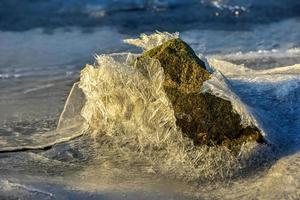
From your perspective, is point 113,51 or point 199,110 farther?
point 113,51

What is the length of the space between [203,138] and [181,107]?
0.23 meters

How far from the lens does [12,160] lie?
4602 mm

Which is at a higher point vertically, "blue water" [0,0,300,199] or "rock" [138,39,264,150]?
"rock" [138,39,264,150]

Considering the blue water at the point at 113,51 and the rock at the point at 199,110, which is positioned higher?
the rock at the point at 199,110

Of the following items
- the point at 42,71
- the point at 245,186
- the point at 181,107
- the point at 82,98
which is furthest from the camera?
the point at 42,71

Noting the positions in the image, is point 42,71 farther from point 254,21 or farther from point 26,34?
point 254,21

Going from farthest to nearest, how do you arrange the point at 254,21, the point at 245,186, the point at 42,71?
the point at 254,21 < the point at 42,71 < the point at 245,186

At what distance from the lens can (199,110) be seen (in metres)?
4.47

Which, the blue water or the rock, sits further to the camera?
the rock

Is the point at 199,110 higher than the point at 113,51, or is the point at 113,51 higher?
the point at 199,110

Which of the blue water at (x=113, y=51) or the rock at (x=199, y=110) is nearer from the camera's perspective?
the blue water at (x=113, y=51)

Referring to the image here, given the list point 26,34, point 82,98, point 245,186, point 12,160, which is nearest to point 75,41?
point 26,34

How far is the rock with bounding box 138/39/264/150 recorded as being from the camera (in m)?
4.45

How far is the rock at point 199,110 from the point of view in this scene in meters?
4.45
